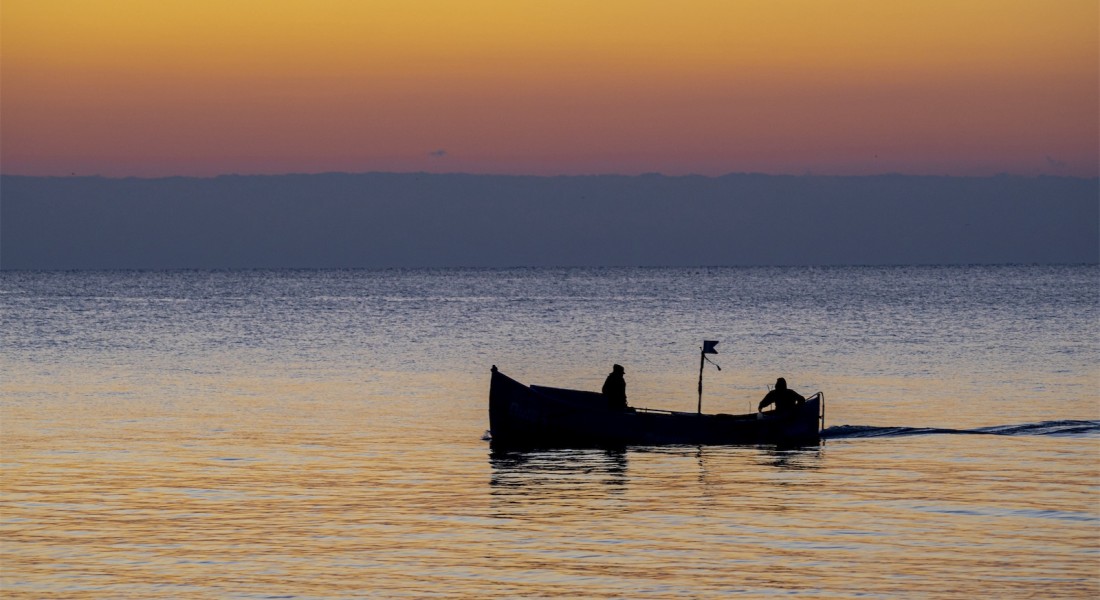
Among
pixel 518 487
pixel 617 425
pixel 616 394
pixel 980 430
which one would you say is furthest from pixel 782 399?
pixel 518 487

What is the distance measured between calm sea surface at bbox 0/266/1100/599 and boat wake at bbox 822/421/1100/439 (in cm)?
10

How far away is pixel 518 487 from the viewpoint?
922 inches

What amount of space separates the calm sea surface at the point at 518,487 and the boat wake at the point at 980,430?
10 centimetres

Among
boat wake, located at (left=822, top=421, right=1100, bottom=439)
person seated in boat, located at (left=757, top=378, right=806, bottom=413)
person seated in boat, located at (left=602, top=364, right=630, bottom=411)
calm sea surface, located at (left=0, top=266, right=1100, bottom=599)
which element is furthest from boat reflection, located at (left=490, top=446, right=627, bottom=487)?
boat wake, located at (left=822, top=421, right=1100, bottom=439)

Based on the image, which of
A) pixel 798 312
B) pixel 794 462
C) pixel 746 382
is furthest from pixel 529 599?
pixel 798 312

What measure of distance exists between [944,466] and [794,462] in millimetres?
2751

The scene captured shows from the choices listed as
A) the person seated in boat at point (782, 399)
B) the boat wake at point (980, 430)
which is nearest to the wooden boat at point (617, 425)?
the person seated in boat at point (782, 399)

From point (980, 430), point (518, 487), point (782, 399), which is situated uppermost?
point (782, 399)

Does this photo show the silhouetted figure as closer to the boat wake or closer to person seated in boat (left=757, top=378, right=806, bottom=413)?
person seated in boat (left=757, top=378, right=806, bottom=413)

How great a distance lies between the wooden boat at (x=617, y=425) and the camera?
29.4 m

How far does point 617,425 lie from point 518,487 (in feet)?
20.8

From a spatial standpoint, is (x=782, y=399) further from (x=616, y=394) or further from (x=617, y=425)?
(x=617, y=425)

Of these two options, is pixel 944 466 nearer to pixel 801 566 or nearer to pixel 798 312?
pixel 801 566

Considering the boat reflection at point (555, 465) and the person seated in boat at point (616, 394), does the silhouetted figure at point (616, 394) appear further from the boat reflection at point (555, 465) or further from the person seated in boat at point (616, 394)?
the boat reflection at point (555, 465)
